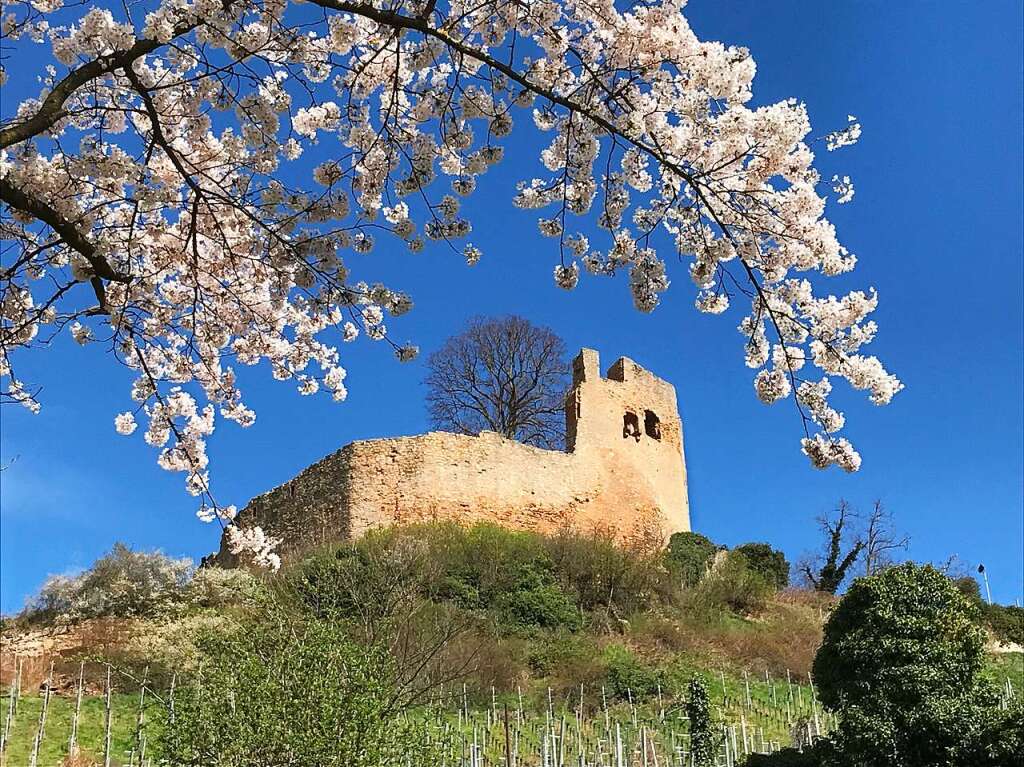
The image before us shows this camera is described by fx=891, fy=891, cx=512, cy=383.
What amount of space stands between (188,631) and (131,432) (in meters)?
8.02

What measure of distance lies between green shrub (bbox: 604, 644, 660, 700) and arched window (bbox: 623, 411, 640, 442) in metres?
10.1

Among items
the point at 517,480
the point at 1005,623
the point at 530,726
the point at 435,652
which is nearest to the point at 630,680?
the point at 530,726

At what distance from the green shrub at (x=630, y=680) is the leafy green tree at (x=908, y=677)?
3360 mm

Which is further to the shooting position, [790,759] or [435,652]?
[435,652]

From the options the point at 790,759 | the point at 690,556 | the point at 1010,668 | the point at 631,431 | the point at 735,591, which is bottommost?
the point at 790,759

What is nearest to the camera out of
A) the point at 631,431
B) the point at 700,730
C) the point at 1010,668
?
the point at 700,730

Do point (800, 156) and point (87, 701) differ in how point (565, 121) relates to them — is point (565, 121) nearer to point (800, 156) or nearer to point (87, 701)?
point (800, 156)

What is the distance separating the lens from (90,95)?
4.49 m

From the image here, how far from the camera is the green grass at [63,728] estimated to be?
30.5 ft

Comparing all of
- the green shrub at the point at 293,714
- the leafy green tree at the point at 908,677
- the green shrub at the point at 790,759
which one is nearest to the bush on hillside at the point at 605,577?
the leafy green tree at the point at 908,677

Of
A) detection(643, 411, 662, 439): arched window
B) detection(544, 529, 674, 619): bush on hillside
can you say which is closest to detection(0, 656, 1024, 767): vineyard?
detection(544, 529, 674, 619): bush on hillside

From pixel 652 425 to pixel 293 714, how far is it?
1925cm

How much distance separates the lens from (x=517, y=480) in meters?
20.4

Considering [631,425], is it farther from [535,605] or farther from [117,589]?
[117,589]
